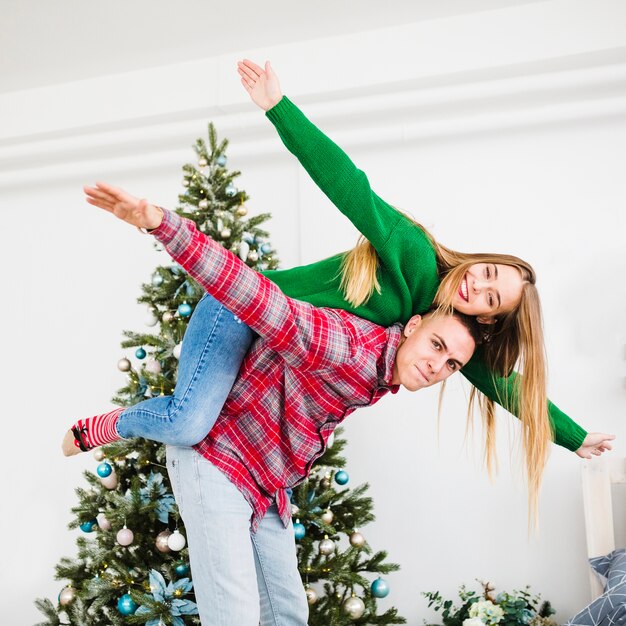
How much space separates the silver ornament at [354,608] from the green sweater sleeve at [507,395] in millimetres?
903

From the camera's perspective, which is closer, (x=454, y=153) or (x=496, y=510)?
(x=496, y=510)

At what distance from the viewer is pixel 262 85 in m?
1.62

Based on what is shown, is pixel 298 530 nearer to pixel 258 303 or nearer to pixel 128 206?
pixel 258 303

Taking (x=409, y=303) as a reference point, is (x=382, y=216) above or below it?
above

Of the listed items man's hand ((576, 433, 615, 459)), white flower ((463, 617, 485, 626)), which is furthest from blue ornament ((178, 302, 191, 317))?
white flower ((463, 617, 485, 626))

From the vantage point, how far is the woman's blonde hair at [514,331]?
170cm

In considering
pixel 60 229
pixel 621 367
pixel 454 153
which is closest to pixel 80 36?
pixel 60 229

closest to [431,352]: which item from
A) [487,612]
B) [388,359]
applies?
[388,359]

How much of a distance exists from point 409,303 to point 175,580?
126 centimetres

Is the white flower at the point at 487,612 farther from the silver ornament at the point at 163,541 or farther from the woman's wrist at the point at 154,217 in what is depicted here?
the woman's wrist at the point at 154,217

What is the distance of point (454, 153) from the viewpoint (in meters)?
3.13

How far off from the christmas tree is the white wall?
674mm

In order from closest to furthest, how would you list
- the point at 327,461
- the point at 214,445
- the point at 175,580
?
the point at 214,445 → the point at 175,580 → the point at 327,461

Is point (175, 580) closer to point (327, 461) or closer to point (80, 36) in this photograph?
point (327, 461)
